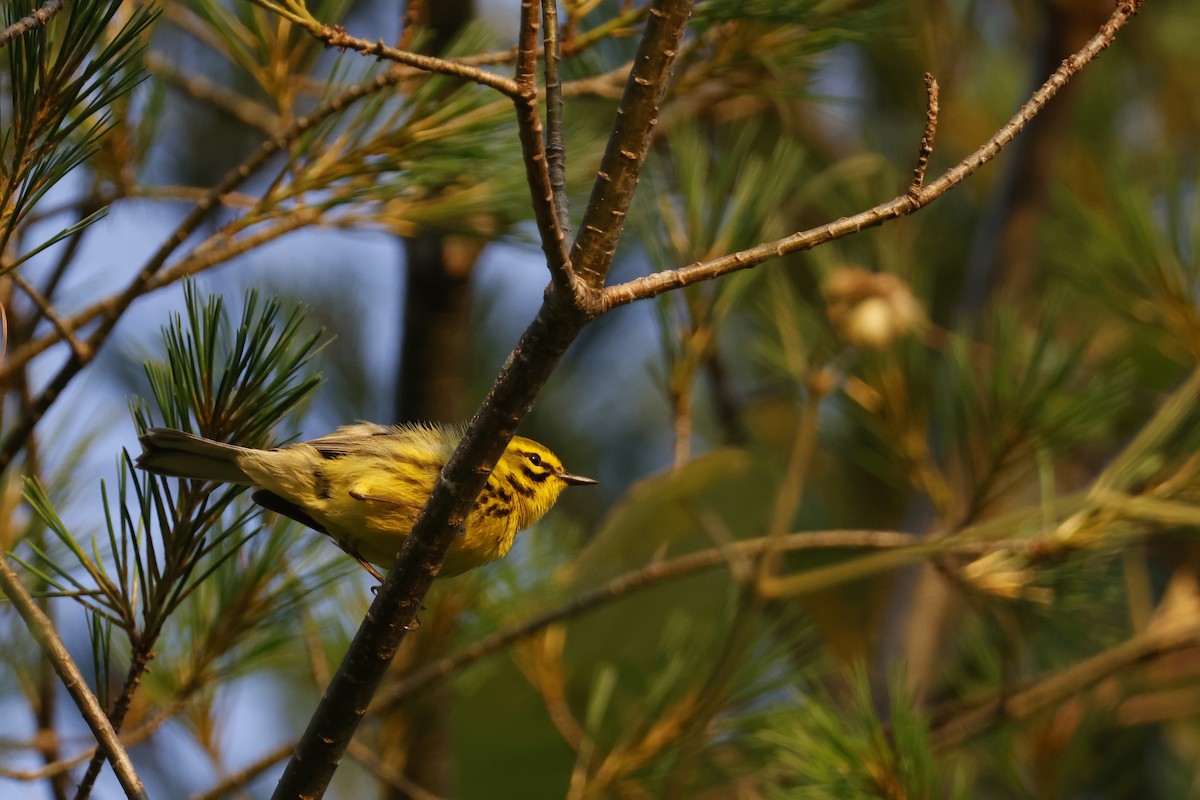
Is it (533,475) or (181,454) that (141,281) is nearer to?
(181,454)

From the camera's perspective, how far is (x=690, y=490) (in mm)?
1846

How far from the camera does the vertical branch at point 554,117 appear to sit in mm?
979

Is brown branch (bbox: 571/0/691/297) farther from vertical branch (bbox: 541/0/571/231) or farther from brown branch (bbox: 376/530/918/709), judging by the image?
brown branch (bbox: 376/530/918/709)

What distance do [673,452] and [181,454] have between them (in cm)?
125

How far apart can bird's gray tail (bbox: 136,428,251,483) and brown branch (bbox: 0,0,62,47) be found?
408 millimetres

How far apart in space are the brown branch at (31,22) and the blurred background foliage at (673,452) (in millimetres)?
33

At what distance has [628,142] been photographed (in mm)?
1016

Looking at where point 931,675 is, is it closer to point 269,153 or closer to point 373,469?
point 373,469

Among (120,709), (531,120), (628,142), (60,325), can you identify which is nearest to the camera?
(531,120)

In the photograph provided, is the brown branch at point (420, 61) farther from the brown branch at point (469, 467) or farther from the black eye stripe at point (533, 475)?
the black eye stripe at point (533, 475)

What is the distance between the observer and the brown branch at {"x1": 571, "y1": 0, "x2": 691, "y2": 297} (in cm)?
101

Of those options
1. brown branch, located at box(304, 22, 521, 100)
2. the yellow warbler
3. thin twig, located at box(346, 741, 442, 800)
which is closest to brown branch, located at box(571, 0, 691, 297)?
brown branch, located at box(304, 22, 521, 100)

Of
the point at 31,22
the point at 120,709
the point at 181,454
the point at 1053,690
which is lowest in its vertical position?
the point at 1053,690

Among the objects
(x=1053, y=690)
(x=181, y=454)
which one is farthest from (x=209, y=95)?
(x=1053, y=690)
